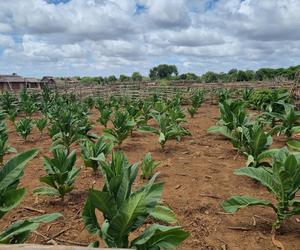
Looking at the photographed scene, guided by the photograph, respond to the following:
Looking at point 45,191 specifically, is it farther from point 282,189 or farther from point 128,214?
point 282,189

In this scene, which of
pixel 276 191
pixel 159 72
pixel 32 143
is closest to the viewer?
pixel 276 191

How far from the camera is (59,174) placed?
4.13 m

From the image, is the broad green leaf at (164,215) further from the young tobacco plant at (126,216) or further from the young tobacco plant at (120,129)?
the young tobacco plant at (120,129)

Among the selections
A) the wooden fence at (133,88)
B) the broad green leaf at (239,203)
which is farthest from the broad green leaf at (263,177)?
the wooden fence at (133,88)

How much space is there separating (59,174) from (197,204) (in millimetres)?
1621

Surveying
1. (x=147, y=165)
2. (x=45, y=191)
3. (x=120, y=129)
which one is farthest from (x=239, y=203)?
(x=120, y=129)

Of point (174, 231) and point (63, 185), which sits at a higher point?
point (174, 231)

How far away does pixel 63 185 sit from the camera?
4219mm

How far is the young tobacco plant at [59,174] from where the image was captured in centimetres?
416

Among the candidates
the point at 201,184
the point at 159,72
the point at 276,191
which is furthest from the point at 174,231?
the point at 159,72

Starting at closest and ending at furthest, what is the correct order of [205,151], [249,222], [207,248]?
[207,248] → [249,222] → [205,151]

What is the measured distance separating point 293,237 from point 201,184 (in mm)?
1663

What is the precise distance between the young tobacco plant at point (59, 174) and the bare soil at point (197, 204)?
201mm

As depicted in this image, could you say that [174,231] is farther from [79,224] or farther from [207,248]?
[79,224]
